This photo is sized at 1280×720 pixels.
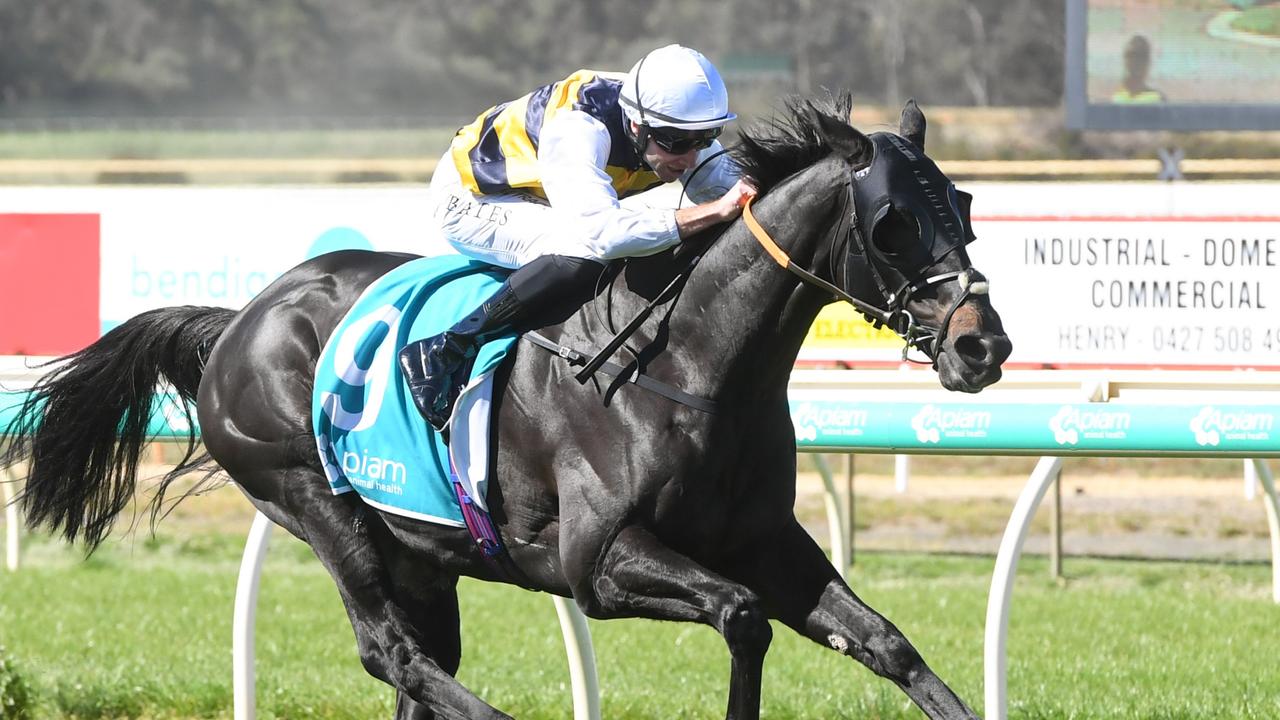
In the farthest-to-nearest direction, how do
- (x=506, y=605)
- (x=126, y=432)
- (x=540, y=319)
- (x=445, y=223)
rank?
(x=506, y=605) < (x=126, y=432) < (x=445, y=223) < (x=540, y=319)

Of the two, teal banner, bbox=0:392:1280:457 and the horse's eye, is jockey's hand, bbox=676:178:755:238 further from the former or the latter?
teal banner, bbox=0:392:1280:457

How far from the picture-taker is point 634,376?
132 inches

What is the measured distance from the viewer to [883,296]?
3062 mm

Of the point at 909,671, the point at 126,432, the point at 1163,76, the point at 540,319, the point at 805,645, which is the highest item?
the point at 1163,76

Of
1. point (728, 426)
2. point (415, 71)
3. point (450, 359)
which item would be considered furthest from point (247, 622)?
point (415, 71)

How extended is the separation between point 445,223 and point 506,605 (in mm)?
3515

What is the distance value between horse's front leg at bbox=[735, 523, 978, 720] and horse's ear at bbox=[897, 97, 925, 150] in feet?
2.52

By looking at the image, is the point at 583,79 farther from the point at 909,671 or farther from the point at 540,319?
the point at 909,671

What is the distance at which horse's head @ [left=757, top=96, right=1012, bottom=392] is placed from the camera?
290 centimetres

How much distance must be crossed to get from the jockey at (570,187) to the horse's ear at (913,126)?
1.10ft

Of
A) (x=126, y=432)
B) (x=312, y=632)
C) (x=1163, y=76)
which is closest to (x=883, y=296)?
(x=126, y=432)

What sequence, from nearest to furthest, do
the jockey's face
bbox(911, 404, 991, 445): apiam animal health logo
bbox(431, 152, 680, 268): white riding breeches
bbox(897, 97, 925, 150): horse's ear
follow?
bbox(897, 97, 925, 150): horse's ear < the jockey's face < bbox(431, 152, 680, 268): white riding breeches < bbox(911, 404, 991, 445): apiam animal health logo

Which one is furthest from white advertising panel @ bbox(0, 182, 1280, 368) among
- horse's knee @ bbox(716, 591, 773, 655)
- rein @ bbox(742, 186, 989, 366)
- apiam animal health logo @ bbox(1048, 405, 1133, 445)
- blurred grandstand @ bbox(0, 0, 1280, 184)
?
blurred grandstand @ bbox(0, 0, 1280, 184)

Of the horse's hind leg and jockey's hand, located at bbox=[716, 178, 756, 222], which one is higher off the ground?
jockey's hand, located at bbox=[716, 178, 756, 222]
